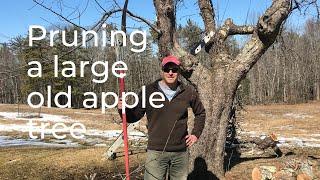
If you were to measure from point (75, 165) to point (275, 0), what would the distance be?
5.83 meters

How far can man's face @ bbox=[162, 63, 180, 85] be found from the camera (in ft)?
17.0

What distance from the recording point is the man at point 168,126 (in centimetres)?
527

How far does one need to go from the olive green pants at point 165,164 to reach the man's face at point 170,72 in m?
0.82

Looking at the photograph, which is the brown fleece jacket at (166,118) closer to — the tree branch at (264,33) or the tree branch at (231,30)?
the tree branch at (264,33)

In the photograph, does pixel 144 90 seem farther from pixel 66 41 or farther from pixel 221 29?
pixel 221 29

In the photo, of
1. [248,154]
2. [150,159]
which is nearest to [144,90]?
[150,159]

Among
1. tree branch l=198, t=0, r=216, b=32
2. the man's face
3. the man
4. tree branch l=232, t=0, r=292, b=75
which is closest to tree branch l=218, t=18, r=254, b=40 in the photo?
tree branch l=198, t=0, r=216, b=32

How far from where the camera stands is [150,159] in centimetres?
535

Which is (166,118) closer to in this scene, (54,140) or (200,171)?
(200,171)

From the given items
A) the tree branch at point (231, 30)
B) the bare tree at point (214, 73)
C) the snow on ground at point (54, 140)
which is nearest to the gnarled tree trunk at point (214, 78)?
the bare tree at point (214, 73)

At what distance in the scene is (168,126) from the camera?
17.3ft

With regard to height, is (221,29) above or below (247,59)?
above

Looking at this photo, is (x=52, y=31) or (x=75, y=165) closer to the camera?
(x=52, y=31)

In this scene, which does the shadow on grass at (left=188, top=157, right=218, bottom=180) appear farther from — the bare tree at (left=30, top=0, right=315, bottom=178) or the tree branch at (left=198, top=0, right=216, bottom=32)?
the tree branch at (left=198, top=0, right=216, bottom=32)
